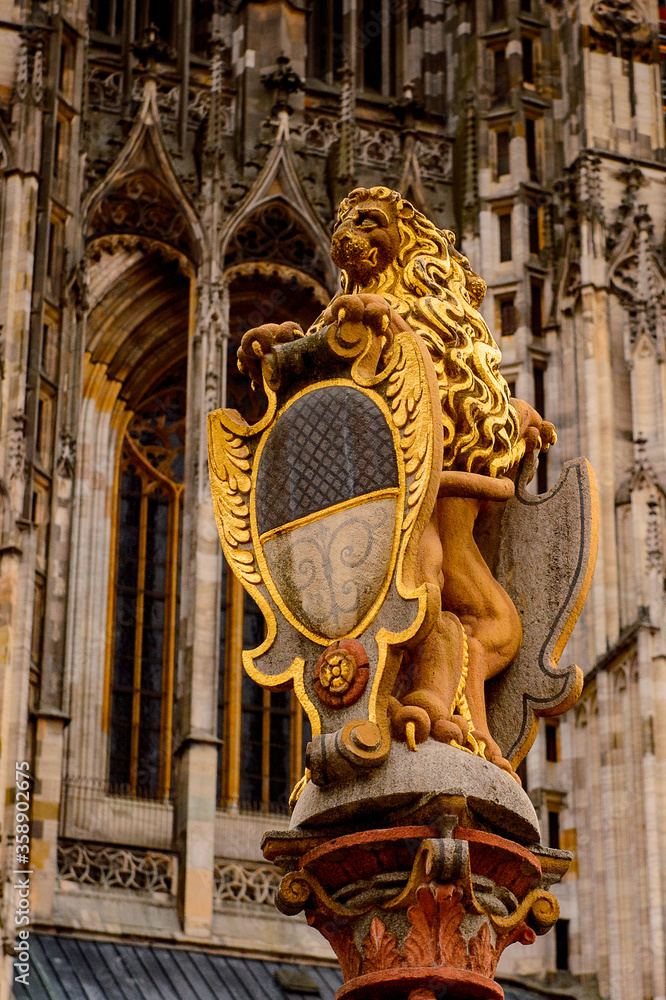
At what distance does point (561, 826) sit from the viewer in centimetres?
1638

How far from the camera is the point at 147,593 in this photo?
1753 cm

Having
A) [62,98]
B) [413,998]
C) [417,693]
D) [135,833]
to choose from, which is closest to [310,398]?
[417,693]

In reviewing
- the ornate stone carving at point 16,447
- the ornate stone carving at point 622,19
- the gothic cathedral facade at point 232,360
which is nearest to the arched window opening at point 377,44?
the gothic cathedral facade at point 232,360

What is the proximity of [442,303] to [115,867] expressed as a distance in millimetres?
10858

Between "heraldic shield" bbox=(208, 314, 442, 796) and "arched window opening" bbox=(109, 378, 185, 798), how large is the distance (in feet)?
38.8

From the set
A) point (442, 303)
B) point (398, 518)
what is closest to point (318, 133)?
point (442, 303)

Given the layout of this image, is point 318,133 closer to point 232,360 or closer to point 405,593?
point 232,360

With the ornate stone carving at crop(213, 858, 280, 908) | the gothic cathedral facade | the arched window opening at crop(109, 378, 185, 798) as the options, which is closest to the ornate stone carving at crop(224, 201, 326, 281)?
the gothic cathedral facade

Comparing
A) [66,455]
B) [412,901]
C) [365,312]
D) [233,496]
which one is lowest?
[412,901]

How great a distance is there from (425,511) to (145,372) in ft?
45.1

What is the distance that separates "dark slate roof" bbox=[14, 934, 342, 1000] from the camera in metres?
14.1

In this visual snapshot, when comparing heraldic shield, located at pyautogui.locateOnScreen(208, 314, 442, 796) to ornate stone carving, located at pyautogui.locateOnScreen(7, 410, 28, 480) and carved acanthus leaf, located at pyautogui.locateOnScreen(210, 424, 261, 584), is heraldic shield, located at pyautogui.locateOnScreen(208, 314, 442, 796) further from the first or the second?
ornate stone carving, located at pyautogui.locateOnScreen(7, 410, 28, 480)

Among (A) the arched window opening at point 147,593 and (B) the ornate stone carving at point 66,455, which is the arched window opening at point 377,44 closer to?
(A) the arched window opening at point 147,593

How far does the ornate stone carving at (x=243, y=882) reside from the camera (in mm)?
15656
